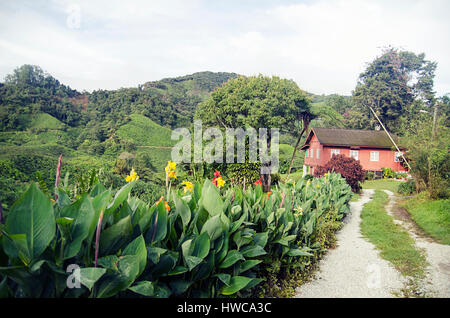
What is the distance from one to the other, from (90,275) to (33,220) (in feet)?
1.10

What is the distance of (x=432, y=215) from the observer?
22.8ft

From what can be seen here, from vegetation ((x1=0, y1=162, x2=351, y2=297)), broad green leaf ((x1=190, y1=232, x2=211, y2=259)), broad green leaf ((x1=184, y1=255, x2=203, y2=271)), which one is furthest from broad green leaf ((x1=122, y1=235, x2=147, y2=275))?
broad green leaf ((x1=190, y1=232, x2=211, y2=259))

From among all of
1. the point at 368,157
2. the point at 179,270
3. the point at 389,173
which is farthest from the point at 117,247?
the point at 368,157

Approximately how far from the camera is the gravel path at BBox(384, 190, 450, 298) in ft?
9.77

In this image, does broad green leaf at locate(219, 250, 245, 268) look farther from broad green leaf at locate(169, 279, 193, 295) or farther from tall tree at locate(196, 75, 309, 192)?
tall tree at locate(196, 75, 309, 192)

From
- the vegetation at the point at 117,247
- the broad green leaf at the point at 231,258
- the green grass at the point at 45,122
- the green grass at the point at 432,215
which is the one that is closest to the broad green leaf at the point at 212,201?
the vegetation at the point at 117,247

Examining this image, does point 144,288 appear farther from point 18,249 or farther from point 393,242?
point 393,242

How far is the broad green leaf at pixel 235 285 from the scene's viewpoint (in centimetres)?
188

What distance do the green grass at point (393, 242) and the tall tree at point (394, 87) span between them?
28.6 meters

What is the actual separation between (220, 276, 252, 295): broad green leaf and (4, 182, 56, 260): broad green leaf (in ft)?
3.88

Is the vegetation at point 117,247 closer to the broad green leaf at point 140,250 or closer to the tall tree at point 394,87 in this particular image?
the broad green leaf at point 140,250
